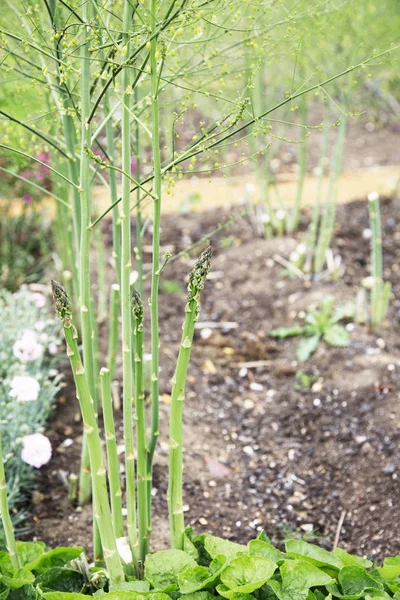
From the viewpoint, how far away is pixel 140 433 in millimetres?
2328

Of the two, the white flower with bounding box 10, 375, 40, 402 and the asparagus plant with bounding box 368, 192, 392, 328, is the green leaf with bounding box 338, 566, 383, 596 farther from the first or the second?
the asparagus plant with bounding box 368, 192, 392, 328

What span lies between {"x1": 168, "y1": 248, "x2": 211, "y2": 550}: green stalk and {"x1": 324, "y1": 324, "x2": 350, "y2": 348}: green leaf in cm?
235

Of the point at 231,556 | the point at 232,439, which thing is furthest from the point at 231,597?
the point at 232,439

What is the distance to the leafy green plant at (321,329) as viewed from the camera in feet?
14.7

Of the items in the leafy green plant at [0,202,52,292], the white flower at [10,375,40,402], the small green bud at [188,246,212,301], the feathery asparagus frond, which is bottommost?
the white flower at [10,375,40,402]

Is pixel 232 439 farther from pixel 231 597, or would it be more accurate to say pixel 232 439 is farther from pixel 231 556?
pixel 231 597

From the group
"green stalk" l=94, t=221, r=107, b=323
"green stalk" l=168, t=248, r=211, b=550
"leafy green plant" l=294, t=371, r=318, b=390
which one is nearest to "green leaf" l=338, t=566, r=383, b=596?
"green stalk" l=168, t=248, r=211, b=550

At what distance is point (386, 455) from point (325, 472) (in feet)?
1.01

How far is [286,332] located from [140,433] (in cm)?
255

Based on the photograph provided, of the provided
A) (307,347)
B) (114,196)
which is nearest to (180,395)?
(114,196)

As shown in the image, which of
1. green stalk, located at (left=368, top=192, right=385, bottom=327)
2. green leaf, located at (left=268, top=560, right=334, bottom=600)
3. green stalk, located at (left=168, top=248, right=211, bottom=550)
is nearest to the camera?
green stalk, located at (left=168, top=248, right=211, bottom=550)

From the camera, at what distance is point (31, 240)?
589 cm

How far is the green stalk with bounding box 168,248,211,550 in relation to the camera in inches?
78.7

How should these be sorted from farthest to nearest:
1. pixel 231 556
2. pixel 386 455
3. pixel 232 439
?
pixel 232 439
pixel 386 455
pixel 231 556
